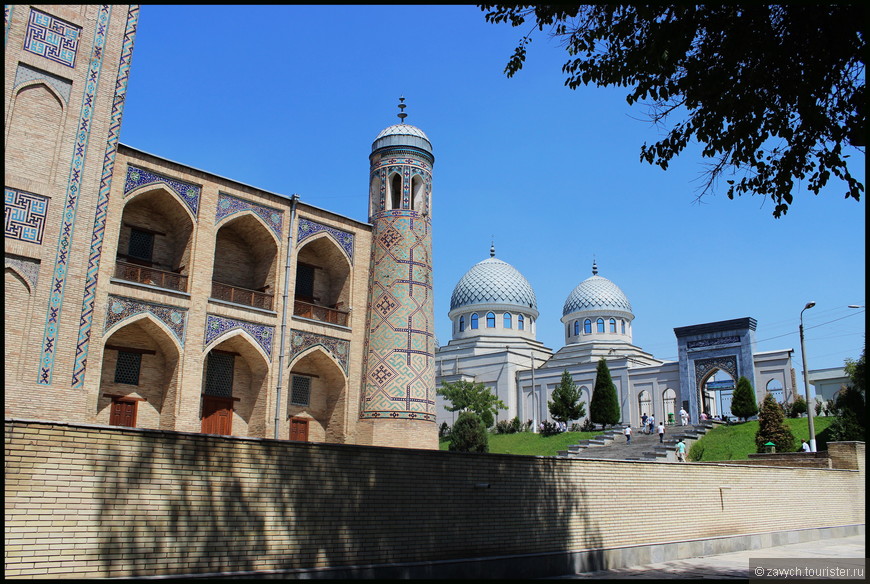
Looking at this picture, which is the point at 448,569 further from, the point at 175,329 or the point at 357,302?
the point at 357,302

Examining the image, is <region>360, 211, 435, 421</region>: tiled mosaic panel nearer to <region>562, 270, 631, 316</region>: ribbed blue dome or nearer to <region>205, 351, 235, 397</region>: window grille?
<region>205, 351, 235, 397</region>: window grille

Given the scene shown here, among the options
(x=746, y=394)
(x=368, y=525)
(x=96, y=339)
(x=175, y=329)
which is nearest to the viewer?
(x=368, y=525)

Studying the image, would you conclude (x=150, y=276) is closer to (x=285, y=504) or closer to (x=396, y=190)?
(x=396, y=190)

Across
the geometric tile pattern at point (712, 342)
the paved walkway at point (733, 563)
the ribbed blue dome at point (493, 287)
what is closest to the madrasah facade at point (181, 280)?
the paved walkway at point (733, 563)

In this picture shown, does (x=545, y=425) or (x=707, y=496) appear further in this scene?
(x=545, y=425)

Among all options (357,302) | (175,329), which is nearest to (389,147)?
(357,302)

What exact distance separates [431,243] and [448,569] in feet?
36.4

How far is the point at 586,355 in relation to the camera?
40.4 metres

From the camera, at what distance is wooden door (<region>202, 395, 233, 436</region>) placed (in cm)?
1571

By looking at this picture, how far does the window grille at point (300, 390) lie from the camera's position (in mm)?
17109

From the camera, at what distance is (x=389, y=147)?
1873 cm

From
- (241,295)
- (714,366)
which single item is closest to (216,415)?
(241,295)

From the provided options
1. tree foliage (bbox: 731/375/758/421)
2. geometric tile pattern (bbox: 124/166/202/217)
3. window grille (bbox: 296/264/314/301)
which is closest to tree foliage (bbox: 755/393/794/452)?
tree foliage (bbox: 731/375/758/421)

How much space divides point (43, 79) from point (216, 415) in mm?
7127
